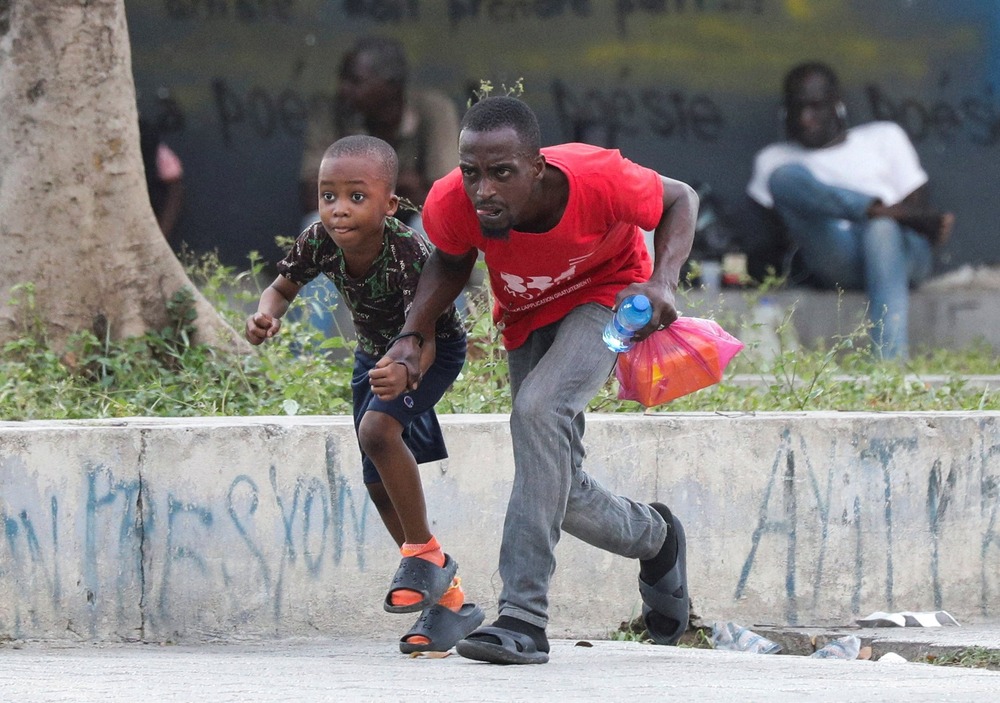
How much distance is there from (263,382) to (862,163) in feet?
18.8

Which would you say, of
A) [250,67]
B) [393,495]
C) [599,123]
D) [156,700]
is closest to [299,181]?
[250,67]

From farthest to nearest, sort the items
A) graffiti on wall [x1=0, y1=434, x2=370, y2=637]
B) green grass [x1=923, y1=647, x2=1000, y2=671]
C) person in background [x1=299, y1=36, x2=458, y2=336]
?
person in background [x1=299, y1=36, x2=458, y2=336] < graffiti on wall [x1=0, y1=434, x2=370, y2=637] < green grass [x1=923, y1=647, x2=1000, y2=671]

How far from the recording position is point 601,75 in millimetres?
9961

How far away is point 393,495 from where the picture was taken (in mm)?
3820

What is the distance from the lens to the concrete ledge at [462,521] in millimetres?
4371

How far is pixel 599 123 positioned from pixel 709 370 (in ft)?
21.3

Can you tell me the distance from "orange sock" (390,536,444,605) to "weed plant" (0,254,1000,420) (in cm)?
131

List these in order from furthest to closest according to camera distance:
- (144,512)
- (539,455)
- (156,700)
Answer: (144,512)
(539,455)
(156,700)

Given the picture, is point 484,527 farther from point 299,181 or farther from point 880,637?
point 299,181

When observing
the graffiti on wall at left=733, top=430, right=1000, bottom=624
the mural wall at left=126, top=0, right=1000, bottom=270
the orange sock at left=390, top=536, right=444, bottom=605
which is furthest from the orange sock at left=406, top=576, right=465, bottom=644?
the mural wall at left=126, top=0, right=1000, bottom=270

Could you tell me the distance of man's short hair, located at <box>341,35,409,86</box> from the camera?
965cm

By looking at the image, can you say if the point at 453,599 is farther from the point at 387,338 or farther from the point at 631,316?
the point at 631,316

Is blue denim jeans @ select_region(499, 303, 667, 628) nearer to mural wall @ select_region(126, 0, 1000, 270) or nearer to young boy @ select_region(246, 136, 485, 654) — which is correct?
young boy @ select_region(246, 136, 485, 654)

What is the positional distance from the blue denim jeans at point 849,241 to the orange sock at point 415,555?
6.53 m
